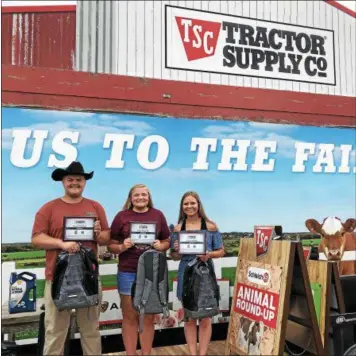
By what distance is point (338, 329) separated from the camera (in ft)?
10.1

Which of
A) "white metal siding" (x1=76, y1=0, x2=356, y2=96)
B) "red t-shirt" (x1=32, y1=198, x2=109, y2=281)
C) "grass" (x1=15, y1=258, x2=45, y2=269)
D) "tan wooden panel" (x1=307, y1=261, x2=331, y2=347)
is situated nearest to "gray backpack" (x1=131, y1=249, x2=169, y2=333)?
"red t-shirt" (x1=32, y1=198, x2=109, y2=281)

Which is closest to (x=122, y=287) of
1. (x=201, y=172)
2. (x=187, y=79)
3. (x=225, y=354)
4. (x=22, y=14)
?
(x=225, y=354)

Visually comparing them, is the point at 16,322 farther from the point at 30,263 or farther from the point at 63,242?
the point at 63,242

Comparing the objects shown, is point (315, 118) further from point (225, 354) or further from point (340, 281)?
point (225, 354)

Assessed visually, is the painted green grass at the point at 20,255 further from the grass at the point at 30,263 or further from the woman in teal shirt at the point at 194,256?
the woman in teal shirt at the point at 194,256

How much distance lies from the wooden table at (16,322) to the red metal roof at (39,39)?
231 cm

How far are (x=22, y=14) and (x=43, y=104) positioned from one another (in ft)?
3.12

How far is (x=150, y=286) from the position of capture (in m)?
3.20

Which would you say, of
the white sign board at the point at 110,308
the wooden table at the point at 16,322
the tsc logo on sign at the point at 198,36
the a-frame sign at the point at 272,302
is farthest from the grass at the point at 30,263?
the tsc logo on sign at the point at 198,36

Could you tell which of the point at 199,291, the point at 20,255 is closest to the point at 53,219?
the point at 20,255

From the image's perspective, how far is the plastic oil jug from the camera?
11.7 feet

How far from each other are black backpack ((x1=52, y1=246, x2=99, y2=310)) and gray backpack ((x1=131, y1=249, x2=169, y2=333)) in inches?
13.2

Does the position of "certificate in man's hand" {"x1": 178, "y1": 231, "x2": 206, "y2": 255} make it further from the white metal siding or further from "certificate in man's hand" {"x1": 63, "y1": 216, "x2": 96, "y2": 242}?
the white metal siding

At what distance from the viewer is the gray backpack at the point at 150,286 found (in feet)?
10.4
